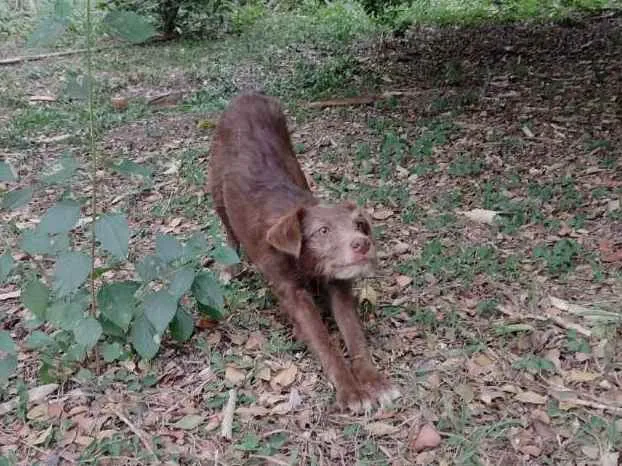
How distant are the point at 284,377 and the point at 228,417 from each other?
0.38 metres

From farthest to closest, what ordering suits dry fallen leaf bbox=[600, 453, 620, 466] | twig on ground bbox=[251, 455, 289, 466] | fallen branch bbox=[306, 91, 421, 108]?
fallen branch bbox=[306, 91, 421, 108]
twig on ground bbox=[251, 455, 289, 466]
dry fallen leaf bbox=[600, 453, 620, 466]

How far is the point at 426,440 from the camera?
3070 millimetres

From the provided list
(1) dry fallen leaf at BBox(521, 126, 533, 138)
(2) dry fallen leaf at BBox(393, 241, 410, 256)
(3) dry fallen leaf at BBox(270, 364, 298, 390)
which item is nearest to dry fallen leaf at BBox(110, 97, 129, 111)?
(1) dry fallen leaf at BBox(521, 126, 533, 138)

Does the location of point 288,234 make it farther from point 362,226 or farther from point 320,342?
point 320,342

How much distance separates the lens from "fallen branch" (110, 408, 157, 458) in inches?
122

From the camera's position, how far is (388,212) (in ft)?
17.3

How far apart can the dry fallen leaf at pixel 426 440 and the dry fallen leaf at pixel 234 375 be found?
0.93 metres

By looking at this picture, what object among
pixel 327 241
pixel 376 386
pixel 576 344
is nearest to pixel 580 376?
pixel 576 344

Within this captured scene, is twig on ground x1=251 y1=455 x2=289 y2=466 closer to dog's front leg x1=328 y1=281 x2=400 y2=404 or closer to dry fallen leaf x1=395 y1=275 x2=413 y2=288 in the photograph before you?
dog's front leg x1=328 y1=281 x2=400 y2=404

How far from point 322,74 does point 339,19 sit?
443cm

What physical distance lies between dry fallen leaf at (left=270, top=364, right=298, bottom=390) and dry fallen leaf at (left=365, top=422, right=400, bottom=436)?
497mm

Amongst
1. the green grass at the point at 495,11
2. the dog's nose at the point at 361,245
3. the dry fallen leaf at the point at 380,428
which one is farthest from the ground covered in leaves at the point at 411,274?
the green grass at the point at 495,11

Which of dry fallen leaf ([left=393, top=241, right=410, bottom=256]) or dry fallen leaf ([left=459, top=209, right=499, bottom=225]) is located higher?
dry fallen leaf ([left=459, top=209, right=499, bottom=225])

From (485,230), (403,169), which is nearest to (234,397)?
(485,230)
